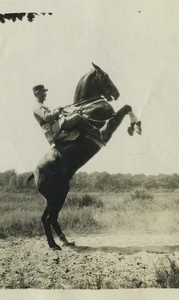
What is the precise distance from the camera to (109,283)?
4.01 feet

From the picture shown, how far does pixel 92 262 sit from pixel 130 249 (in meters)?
0.11

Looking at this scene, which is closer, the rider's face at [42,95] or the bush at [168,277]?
the bush at [168,277]

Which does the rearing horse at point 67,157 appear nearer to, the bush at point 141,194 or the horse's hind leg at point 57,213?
the horse's hind leg at point 57,213

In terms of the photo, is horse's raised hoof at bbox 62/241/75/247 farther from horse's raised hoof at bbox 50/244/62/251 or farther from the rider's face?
the rider's face

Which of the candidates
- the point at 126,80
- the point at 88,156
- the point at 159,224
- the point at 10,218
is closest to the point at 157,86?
the point at 126,80

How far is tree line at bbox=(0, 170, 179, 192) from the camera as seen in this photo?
1284 mm

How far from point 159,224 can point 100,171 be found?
0.21 m

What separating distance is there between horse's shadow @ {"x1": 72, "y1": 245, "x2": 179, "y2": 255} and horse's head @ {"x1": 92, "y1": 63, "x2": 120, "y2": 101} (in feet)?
1.34

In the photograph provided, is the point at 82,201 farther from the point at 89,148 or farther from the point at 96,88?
the point at 96,88

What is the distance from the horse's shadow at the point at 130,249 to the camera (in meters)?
1.26

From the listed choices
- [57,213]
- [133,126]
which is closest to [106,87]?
[133,126]

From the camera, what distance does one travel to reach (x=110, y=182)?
1.29 m

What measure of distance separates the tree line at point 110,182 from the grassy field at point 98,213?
17 millimetres

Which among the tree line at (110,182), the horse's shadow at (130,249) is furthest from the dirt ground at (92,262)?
the tree line at (110,182)
